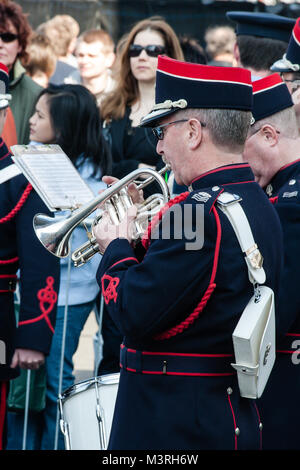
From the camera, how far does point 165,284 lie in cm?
241

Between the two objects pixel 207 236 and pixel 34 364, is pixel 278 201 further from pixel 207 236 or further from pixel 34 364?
pixel 34 364

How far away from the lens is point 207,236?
2439mm

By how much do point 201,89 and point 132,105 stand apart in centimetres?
286

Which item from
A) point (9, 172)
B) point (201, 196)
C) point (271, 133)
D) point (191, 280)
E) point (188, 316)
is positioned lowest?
point (188, 316)

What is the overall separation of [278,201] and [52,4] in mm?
6498

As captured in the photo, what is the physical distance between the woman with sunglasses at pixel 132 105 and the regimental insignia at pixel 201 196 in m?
2.42

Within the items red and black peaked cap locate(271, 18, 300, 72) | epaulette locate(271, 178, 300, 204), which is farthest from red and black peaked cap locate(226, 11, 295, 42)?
epaulette locate(271, 178, 300, 204)

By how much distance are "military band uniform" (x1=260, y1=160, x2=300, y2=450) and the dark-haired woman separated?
1641mm

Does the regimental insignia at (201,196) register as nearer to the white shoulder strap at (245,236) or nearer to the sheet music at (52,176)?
the white shoulder strap at (245,236)

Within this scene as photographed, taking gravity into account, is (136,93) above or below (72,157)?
above

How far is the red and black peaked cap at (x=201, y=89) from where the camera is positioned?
2.58m

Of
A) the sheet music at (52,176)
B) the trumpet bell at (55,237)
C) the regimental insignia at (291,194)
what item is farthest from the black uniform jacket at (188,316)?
the sheet music at (52,176)

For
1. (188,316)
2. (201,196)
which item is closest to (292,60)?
(201,196)

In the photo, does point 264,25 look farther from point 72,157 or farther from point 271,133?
point 271,133
